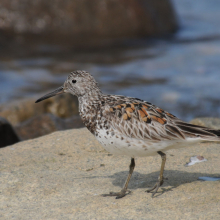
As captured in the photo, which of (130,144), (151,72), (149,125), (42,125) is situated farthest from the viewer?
(151,72)

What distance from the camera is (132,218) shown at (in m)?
4.61

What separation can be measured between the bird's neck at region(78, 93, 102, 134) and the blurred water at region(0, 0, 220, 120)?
715cm

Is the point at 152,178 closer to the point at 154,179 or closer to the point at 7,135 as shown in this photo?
the point at 154,179

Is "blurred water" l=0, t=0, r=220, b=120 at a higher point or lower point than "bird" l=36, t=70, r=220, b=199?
lower

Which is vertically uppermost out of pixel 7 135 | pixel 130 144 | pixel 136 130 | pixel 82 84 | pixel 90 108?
pixel 82 84

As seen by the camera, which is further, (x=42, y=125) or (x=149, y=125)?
(x=42, y=125)

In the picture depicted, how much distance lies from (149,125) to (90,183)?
1.26m

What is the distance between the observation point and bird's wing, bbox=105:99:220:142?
5164 mm

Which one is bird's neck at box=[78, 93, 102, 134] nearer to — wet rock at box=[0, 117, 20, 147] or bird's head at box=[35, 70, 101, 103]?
bird's head at box=[35, 70, 101, 103]

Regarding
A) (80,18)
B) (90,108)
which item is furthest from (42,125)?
(80,18)

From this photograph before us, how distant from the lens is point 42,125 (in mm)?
9344

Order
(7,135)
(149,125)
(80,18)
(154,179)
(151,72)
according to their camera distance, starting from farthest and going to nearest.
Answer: (80,18)
(151,72)
(7,135)
(154,179)
(149,125)

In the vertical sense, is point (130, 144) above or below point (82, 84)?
below

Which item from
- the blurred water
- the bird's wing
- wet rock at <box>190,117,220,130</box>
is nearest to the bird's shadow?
the bird's wing
